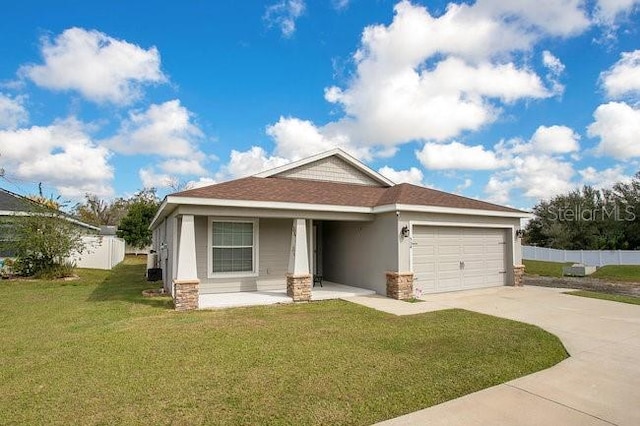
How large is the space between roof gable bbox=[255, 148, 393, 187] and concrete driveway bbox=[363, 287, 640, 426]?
805 cm

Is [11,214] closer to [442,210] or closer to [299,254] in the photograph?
[299,254]

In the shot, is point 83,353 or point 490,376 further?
point 83,353

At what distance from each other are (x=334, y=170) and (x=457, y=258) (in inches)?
217

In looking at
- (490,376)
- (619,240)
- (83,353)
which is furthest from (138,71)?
(619,240)

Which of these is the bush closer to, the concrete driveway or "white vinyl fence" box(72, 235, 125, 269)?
"white vinyl fence" box(72, 235, 125, 269)

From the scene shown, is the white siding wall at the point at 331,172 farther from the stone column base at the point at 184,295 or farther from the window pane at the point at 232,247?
the stone column base at the point at 184,295

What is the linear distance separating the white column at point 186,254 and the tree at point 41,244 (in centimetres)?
1039

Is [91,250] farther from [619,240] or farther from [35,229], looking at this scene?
[619,240]

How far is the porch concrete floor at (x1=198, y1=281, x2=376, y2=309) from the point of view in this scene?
31.3 ft

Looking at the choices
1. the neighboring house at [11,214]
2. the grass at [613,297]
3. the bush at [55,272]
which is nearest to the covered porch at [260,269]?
the grass at [613,297]

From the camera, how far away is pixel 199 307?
30.1 feet

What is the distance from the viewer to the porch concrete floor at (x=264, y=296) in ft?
31.3

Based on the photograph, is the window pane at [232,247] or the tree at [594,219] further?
the tree at [594,219]

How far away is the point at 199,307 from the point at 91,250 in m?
16.0
